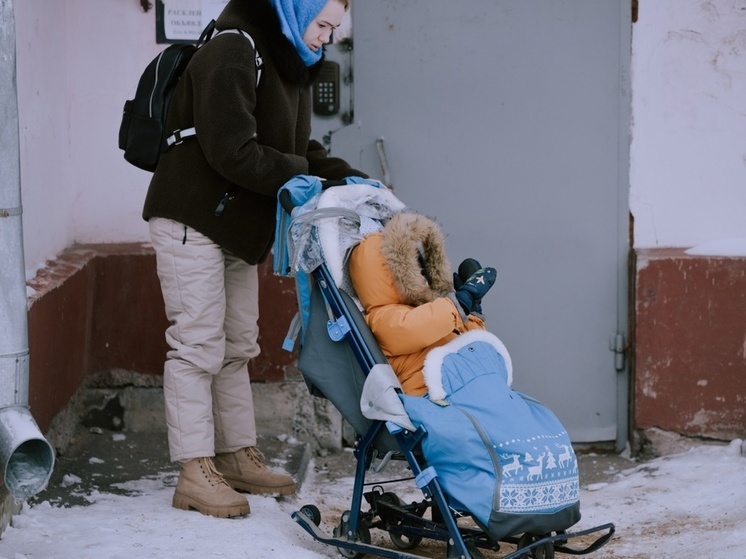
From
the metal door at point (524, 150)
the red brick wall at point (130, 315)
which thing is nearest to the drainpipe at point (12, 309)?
the red brick wall at point (130, 315)

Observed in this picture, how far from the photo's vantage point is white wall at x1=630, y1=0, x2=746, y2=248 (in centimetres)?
544

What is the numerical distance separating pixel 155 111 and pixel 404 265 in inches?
44.6

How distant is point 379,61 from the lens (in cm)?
536

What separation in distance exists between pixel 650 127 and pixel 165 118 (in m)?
2.61

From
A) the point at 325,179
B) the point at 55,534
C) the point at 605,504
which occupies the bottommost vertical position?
the point at 605,504

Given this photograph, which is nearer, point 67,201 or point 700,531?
point 700,531

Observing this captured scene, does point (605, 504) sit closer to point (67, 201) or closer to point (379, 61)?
point (379, 61)

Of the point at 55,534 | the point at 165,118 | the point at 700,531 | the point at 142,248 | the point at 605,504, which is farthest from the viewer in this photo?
the point at 142,248

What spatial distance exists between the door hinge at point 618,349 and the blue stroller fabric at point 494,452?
6.58 ft

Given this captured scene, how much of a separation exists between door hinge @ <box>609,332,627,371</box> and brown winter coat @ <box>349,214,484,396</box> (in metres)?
1.93

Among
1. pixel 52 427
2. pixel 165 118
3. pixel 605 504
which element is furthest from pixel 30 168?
pixel 605 504

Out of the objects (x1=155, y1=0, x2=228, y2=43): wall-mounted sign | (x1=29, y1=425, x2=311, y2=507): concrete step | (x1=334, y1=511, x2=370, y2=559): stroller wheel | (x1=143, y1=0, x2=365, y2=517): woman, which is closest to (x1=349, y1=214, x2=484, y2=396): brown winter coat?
(x1=143, y1=0, x2=365, y2=517): woman

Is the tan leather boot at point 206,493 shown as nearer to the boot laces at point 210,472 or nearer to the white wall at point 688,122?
the boot laces at point 210,472

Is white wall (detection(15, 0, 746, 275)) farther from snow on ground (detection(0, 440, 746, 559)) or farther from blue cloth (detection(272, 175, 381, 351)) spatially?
blue cloth (detection(272, 175, 381, 351))
